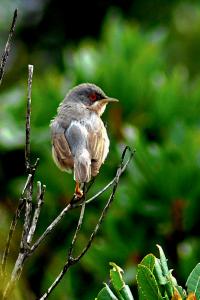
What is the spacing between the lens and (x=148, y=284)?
148 inches

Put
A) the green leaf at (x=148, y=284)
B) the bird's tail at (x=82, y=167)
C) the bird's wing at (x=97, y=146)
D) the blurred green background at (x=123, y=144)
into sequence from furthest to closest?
the blurred green background at (x=123, y=144), the bird's wing at (x=97, y=146), the bird's tail at (x=82, y=167), the green leaf at (x=148, y=284)

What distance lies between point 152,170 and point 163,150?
20 centimetres

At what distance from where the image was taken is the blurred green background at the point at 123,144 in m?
8.15

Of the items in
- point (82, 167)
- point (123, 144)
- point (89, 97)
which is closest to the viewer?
point (82, 167)

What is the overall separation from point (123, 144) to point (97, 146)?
3.60 meters

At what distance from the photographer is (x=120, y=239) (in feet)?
27.3

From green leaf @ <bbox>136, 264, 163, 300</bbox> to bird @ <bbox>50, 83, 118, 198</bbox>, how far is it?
2.07 feet

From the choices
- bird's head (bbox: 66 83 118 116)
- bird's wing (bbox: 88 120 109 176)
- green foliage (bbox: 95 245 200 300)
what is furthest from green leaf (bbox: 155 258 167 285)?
bird's head (bbox: 66 83 118 116)

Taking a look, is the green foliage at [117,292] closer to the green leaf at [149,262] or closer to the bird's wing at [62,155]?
the green leaf at [149,262]

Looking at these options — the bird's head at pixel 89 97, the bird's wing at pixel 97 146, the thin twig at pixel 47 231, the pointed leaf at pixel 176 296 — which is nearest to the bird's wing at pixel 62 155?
the bird's wing at pixel 97 146

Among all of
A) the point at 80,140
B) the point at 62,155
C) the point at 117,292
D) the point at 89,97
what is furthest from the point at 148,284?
the point at 89,97

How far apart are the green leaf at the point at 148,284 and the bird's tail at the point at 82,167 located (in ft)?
2.65

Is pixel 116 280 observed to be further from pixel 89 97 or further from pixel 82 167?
pixel 89 97

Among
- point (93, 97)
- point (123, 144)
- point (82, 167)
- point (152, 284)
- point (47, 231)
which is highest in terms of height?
point (123, 144)
